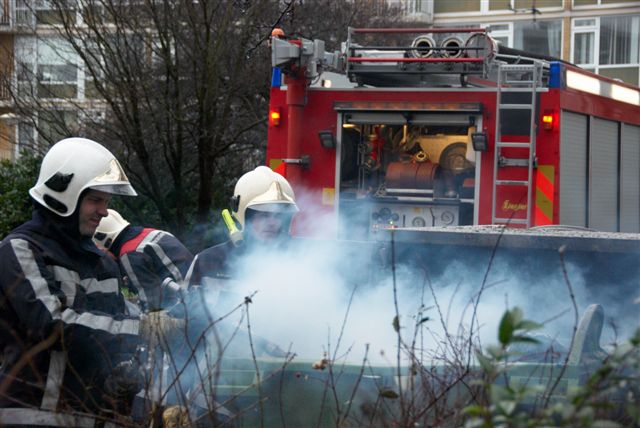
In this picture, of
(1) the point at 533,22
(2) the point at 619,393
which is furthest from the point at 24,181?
(1) the point at 533,22

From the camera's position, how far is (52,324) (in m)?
3.50

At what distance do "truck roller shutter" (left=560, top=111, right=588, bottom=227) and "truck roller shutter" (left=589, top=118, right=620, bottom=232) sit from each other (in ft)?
0.50

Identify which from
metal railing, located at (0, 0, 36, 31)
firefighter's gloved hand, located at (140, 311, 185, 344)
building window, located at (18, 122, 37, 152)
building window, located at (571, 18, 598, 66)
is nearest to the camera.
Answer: firefighter's gloved hand, located at (140, 311, 185, 344)

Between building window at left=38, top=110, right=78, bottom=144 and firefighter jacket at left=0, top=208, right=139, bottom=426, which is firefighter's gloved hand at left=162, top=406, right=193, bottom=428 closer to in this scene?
firefighter jacket at left=0, top=208, right=139, bottom=426

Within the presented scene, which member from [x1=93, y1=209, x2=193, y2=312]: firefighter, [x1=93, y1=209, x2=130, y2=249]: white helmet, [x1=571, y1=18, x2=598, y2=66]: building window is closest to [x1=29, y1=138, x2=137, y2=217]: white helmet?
[x1=93, y1=209, x2=193, y2=312]: firefighter

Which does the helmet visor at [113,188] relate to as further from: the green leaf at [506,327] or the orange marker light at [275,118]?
the orange marker light at [275,118]

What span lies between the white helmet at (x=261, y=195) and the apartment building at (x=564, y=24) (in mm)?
25902

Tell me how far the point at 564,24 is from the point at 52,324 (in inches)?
1205

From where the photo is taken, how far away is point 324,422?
12.3 ft

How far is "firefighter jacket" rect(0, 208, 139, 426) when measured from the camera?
3490 mm

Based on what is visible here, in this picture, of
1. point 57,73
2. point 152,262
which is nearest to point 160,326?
point 152,262

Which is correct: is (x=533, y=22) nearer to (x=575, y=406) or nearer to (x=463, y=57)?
(x=463, y=57)

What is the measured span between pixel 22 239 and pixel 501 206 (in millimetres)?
6280

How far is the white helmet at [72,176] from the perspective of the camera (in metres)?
3.78
